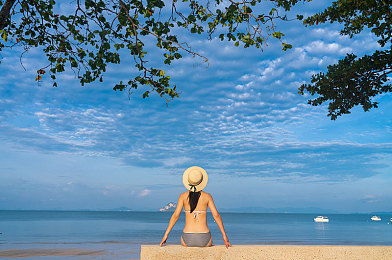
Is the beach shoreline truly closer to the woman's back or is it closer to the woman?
the woman

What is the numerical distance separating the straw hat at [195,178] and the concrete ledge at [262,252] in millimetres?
907

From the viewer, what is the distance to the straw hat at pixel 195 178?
209 inches

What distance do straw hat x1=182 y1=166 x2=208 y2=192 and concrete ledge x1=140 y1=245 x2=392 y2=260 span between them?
907 millimetres

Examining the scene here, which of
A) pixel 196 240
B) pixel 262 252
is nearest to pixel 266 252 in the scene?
pixel 262 252

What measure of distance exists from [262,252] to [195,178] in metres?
1.55

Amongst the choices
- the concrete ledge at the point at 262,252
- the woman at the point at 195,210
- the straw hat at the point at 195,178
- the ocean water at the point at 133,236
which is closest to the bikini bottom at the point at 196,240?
the woman at the point at 195,210

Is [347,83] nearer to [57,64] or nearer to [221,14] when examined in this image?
[221,14]

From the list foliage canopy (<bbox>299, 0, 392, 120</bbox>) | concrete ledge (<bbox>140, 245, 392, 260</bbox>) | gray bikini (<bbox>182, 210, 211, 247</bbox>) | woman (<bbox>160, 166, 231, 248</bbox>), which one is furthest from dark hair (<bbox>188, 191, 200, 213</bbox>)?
foliage canopy (<bbox>299, 0, 392, 120</bbox>)

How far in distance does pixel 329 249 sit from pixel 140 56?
4.59 m

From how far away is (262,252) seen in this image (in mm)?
5395

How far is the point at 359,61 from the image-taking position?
466 inches

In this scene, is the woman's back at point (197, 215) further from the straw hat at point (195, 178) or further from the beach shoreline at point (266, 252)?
the beach shoreline at point (266, 252)

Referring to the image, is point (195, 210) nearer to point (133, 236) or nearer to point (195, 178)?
point (195, 178)

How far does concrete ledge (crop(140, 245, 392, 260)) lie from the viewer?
17.1 feet
